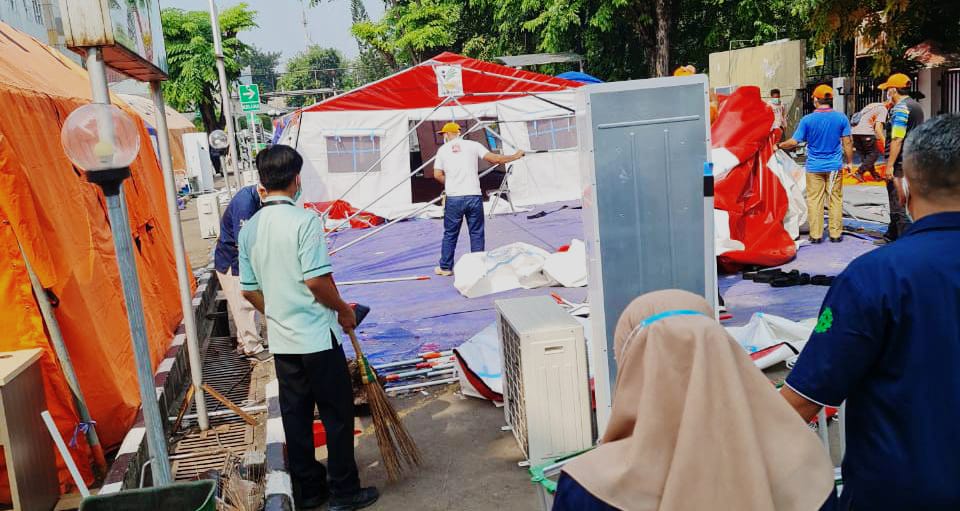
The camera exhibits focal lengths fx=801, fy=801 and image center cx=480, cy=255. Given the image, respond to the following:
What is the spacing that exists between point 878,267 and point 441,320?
5995 millimetres

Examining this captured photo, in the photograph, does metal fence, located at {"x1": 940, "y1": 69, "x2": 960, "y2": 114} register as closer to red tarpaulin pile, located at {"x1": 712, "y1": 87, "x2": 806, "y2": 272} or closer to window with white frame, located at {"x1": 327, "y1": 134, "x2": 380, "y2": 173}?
red tarpaulin pile, located at {"x1": 712, "y1": 87, "x2": 806, "y2": 272}

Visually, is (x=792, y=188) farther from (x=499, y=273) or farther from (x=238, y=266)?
(x=238, y=266)

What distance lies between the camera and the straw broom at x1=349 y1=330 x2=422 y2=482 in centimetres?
434

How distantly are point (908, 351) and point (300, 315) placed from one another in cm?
269

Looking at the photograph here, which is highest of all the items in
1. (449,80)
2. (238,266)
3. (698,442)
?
(449,80)

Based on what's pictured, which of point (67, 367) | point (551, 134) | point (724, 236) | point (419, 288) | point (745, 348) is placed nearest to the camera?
point (67, 367)

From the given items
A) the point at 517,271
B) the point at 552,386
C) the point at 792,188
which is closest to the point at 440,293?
the point at 517,271

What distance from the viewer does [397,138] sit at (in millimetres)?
16234

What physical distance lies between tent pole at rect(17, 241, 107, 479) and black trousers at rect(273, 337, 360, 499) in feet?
4.74

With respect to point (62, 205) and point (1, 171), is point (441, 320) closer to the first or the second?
point (62, 205)

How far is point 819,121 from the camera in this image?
9414mm

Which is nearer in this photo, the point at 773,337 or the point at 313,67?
the point at 773,337

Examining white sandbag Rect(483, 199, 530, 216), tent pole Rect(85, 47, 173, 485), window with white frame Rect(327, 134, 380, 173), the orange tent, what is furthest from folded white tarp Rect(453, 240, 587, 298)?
window with white frame Rect(327, 134, 380, 173)

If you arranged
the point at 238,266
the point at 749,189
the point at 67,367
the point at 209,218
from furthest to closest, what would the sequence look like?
the point at 209,218 < the point at 749,189 < the point at 238,266 < the point at 67,367
